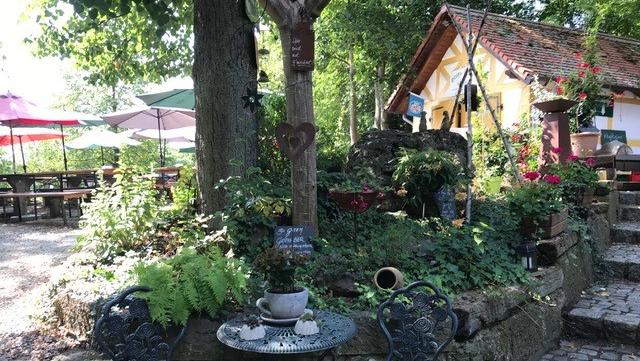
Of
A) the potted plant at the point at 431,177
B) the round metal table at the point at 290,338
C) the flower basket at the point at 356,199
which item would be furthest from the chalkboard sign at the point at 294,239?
the potted plant at the point at 431,177

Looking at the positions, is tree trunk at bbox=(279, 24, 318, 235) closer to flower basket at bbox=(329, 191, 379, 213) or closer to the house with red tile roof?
flower basket at bbox=(329, 191, 379, 213)

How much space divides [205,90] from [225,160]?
0.68 meters

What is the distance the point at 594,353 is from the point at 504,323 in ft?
3.37

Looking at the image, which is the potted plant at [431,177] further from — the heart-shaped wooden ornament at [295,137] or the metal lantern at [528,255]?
the heart-shaped wooden ornament at [295,137]

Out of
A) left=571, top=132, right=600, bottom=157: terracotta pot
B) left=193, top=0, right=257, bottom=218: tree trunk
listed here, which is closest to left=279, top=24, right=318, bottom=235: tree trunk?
left=193, top=0, right=257, bottom=218: tree trunk

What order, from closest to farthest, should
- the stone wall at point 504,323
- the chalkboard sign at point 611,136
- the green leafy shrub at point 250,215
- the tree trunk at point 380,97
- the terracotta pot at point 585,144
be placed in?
the stone wall at point 504,323 → the green leafy shrub at point 250,215 → the terracotta pot at point 585,144 → the chalkboard sign at point 611,136 → the tree trunk at point 380,97

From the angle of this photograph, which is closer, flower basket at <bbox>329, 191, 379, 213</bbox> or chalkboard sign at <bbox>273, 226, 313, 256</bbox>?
chalkboard sign at <bbox>273, 226, 313, 256</bbox>

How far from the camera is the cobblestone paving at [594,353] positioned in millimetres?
4076

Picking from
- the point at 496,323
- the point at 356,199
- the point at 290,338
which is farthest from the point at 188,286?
the point at 496,323

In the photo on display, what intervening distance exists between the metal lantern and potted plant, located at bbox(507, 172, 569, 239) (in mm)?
297

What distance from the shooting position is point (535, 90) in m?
9.93

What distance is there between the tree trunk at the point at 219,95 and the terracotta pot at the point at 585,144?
6.10m

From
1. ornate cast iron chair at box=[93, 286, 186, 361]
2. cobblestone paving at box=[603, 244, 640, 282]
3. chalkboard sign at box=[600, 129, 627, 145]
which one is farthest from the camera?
chalkboard sign at box=[600, 129, 627, 145]

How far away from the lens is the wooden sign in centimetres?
409
